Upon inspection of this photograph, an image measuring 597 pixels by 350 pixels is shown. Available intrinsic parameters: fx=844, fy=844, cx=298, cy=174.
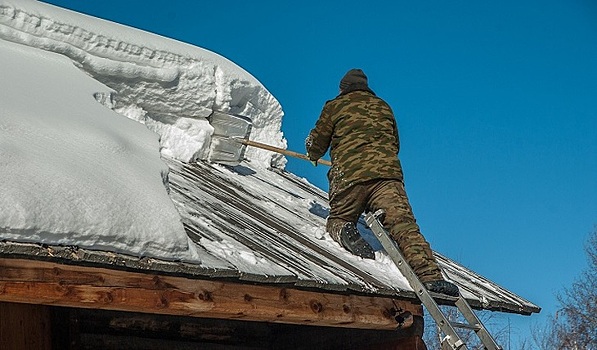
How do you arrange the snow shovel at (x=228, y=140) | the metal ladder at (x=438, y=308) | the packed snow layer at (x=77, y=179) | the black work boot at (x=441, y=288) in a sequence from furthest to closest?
the snow shovel at (x=228, y=140)
the black work boot at (x=441, y=288)
the metal ladder at (x=438, y=308)
the packed snow layer at (x=77, y=179)

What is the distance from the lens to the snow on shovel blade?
774cm

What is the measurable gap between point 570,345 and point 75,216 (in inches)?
825

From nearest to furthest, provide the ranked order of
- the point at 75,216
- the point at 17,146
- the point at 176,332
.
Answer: the point at 75,216 → the point at 17,146 → the point at 176,332

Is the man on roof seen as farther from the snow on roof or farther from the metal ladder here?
the snow on roof

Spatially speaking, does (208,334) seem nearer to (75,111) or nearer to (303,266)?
(303,266)

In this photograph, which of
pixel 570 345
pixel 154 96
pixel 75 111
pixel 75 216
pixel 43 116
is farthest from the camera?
pixel 570 345

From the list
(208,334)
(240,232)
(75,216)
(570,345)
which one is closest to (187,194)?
(240,232)

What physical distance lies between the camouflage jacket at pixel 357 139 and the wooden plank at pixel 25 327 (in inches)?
86.3

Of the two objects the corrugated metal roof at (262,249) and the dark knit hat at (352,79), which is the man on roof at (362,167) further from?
the corrugated metal roof at (262,249)

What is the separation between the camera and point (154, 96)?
7402 mm

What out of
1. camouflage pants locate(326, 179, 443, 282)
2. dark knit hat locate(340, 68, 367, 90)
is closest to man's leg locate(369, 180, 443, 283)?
camouflage pants locate(326, 179, 443, 282)

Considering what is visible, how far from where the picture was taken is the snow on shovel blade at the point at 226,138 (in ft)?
25.4

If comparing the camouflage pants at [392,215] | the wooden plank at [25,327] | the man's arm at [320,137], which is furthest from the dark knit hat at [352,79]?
the wooden plank at [25,327]

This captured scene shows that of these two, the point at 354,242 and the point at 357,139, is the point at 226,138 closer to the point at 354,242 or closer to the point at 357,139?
the point at 357,139
